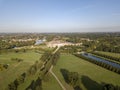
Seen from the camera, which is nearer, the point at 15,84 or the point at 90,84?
the point at 15,84

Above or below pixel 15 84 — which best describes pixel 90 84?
below

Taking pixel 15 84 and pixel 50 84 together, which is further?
pixel 50 84

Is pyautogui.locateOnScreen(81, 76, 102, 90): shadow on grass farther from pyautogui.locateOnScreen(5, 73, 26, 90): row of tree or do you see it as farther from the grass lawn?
pyautogui.locateOnScreen(5, 73, 26, 90): row of tree

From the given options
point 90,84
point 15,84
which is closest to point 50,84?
point 15,84

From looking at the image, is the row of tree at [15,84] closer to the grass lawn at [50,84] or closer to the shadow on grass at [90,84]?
the grass lawn at [50,84]

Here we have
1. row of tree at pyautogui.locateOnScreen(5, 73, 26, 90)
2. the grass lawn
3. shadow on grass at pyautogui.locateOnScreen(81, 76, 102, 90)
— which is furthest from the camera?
the grass lawn

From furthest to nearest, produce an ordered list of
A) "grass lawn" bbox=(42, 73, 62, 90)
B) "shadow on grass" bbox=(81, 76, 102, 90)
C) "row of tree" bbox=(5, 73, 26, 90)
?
"grass lawn" bbox=(42, 73, 62, 90) → "shadow on grass" bbox=(81, 76, 102, 90) → "row of tree" bbox=(5, 73, 26, 90)

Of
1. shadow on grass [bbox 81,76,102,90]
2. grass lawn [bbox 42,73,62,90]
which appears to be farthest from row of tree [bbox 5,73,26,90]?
shadow on grass [bbox 81,76,102,90]

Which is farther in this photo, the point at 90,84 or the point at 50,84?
the point at 50,84

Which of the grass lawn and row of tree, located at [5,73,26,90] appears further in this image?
the grass lawn

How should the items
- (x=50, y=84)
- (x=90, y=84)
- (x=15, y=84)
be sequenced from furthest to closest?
(x=50, y=84), (x=90, y=84), (x=15, y=84)

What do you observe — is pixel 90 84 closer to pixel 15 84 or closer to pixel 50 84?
pixel 50 84

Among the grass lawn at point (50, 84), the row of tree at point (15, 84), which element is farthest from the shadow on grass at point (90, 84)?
the row of tree at point (15, 84)

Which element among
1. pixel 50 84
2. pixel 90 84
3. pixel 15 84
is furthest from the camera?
pixel 50 84
